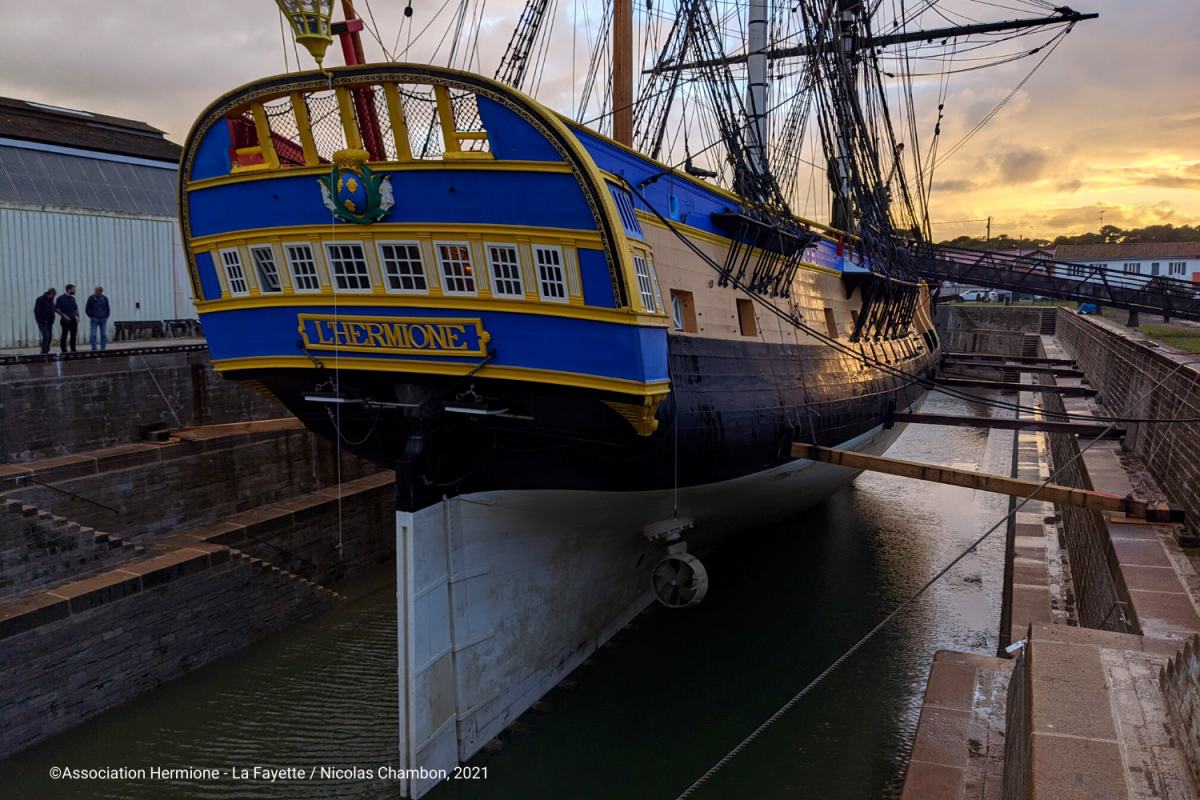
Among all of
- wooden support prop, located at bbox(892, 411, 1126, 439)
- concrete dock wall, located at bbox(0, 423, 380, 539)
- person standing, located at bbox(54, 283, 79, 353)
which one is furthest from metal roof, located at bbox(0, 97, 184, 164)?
wooden support prop, located at bbox(892, 411, 1126, 439)

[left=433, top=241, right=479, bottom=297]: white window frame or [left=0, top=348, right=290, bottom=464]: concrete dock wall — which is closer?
[left=433, top=241, right=479, bottom=297]: white window frame

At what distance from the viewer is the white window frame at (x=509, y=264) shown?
22.1 ft

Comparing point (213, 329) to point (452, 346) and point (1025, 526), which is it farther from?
point (1025, 526)

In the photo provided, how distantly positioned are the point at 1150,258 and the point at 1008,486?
2570 inches

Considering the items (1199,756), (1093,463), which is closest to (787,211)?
(1093,463)

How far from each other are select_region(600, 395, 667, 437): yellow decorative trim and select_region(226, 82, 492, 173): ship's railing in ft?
7.99

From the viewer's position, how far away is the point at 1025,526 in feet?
41.9

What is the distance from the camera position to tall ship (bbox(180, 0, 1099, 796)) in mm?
6590

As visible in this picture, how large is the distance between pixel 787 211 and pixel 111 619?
9804 mm

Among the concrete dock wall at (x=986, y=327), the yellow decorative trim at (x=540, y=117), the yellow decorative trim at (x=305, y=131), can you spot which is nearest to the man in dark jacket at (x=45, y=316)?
the yellow decorative trim at (x=305, y=131)

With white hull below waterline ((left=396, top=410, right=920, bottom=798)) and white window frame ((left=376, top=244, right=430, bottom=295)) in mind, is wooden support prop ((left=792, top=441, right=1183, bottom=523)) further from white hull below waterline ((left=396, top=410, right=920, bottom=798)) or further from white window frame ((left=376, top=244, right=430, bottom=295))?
white window frame ((left=376, top=244, right=430, bottom=295))

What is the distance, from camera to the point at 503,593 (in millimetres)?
8367

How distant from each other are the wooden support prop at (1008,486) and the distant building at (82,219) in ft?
50.6

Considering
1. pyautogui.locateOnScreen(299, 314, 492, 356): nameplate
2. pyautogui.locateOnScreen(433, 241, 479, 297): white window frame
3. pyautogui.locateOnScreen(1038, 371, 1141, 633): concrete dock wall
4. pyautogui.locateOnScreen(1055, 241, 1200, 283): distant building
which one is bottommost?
pyautogui.locateOnScreen(1038, 371, 1141, 633): concrete dock wall
